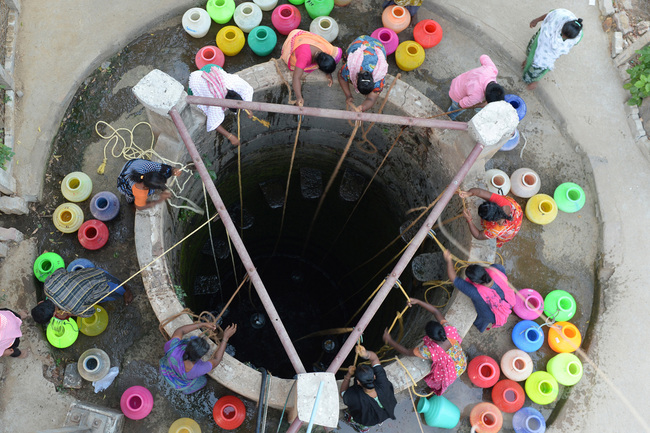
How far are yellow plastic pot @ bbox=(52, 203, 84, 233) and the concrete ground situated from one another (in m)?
0.48

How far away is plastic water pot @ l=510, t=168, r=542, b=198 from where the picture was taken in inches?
231

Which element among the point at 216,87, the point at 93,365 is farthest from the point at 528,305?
the point at 93,365

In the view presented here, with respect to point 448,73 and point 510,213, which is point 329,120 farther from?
point 510,213

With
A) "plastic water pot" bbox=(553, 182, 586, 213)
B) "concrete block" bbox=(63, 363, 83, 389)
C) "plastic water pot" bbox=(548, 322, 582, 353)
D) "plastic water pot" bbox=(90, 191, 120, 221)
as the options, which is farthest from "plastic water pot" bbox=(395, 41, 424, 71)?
"concrete block" bbox=(63, 363, 83, 389)

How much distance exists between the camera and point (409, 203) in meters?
7.02

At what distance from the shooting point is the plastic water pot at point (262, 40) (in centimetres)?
613

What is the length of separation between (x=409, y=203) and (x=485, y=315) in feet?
8.10

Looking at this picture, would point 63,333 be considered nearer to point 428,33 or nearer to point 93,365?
point 93,365

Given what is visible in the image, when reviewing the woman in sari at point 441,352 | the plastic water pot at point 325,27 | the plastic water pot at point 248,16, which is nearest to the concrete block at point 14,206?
the plastic water pot at point 248,16

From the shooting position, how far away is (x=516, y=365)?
536 centimetres

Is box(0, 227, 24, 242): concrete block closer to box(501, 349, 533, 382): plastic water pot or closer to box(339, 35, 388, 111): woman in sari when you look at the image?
box(339, 35, 388, 111): woman in sari

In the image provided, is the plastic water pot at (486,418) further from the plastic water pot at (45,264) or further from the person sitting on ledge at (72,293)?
the plastic water pot at (45,264)

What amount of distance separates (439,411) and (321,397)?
1778mm

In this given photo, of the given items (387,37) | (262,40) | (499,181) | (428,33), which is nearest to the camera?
(499,181)
